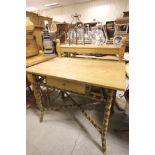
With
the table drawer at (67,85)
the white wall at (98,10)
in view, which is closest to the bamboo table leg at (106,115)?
the table drawer at (67,85)

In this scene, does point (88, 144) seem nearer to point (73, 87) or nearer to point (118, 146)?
point (118, 146)

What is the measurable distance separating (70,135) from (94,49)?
1.03m

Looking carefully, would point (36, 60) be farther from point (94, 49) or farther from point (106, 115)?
point (106, 115)

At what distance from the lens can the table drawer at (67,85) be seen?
4.94 ft

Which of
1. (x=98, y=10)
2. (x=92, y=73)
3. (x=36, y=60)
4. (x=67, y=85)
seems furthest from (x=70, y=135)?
(x=98, y=10)

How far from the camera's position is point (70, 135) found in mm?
1753

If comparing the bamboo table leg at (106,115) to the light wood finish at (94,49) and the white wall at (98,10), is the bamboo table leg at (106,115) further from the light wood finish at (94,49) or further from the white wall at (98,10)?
the white wall at (98,10)

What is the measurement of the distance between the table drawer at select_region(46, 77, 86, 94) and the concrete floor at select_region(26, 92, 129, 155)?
0.52 m

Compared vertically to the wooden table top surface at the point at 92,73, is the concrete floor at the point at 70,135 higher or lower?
lower

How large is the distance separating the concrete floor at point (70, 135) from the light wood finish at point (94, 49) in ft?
2.58

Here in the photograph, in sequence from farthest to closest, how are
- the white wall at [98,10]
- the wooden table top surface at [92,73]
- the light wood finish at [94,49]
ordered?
the white wall at [98,10] → the light wood finish at [94,49] → the wooden table top surface at [92,73]

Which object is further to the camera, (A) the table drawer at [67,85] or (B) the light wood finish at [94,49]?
(B) the light wood finish at [94,49]
